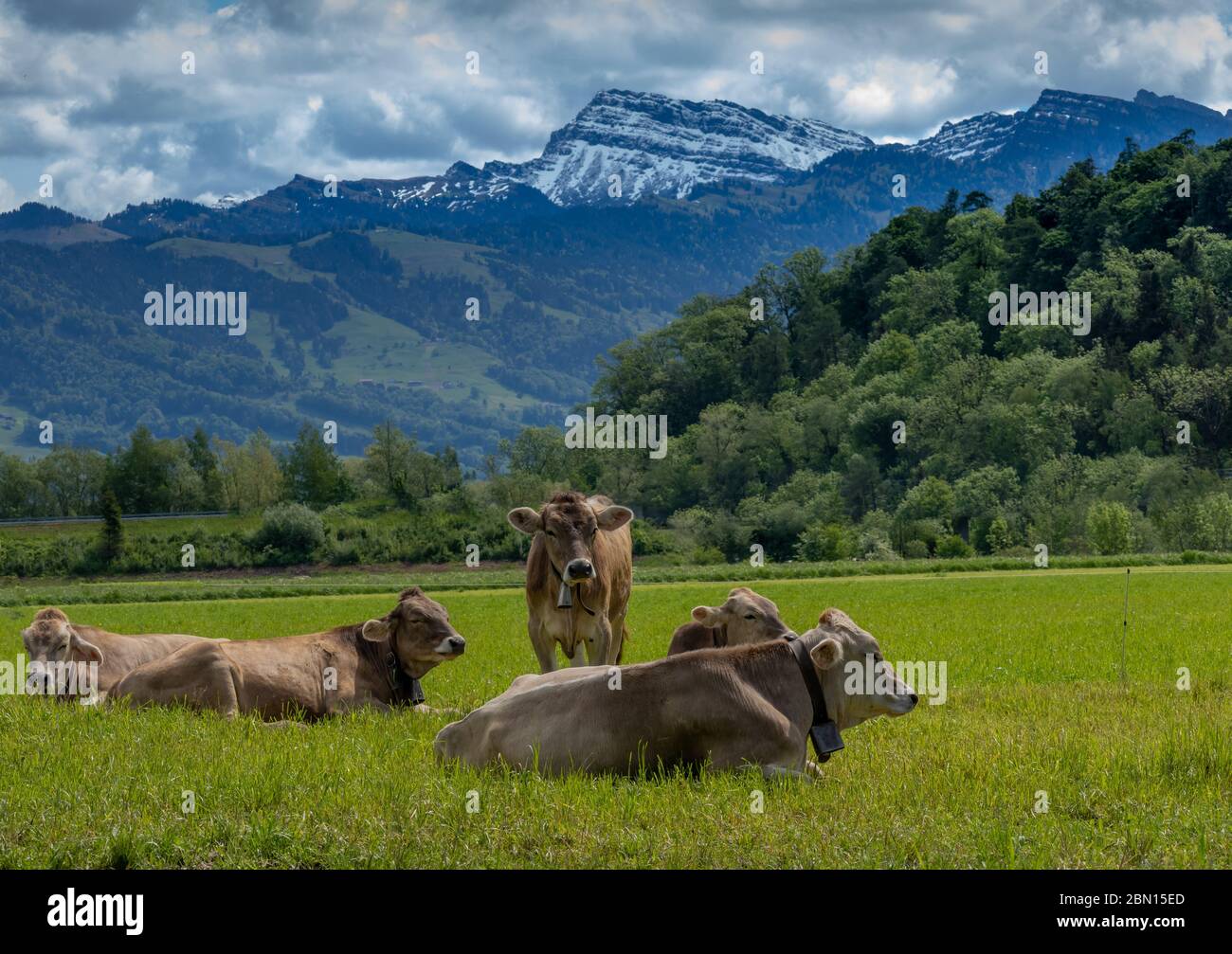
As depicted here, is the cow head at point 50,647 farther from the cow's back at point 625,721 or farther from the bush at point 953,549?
the bush at point 953,549

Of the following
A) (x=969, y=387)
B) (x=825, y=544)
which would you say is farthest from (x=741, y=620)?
(x=969, y=387)

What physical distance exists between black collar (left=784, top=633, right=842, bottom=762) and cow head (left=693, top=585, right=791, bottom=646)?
251cm

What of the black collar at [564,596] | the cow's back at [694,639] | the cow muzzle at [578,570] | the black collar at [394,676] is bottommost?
the black collar at [394,676]

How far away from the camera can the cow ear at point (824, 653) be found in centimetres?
1172

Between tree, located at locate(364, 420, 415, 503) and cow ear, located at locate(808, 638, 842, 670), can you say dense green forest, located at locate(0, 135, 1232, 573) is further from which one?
cow ear, located at locate(808, 638, 842, 670)

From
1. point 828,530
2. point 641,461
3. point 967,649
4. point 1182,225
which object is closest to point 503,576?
point 828,530

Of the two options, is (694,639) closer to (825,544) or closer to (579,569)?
(579,569)

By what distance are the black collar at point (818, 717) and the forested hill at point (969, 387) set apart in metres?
80.5

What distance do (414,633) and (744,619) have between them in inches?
168

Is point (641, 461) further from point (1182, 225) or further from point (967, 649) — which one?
point (967, 649)

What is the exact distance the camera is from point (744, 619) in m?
14.8

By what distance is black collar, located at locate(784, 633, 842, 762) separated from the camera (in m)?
11.8

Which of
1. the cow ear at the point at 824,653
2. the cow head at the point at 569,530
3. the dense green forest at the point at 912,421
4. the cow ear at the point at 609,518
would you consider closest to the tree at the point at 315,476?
the dense green forest at the point at 912,421

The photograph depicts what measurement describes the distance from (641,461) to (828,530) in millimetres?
49298
